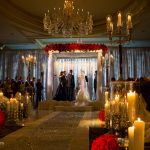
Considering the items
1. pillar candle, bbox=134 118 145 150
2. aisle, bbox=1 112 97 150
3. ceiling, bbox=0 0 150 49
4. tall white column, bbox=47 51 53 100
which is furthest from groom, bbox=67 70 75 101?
pillar candle, bbox=134 118 145 150

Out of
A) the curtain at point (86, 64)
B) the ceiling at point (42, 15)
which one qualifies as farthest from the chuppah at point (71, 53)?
the curtain at point (86, 64)

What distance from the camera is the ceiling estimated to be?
Result: 1288cm

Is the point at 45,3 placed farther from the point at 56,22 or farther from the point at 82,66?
the point at 82,66

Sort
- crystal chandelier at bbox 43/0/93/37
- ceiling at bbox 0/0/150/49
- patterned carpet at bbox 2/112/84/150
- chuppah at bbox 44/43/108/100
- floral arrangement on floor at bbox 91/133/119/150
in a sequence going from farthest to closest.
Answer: chuppah at bbox 44/43/108/100, ceiling at bbox 0/0/150/49, crystal chandelier at bbox 43/0/93/37, patterned carpet at bbox 2/112/84/150, floral arrangement on floor at bbox 91/133/119/150

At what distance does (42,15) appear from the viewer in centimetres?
1477

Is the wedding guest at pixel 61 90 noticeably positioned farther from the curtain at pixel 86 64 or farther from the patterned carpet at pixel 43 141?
the patterned carpet at pixel 43 141

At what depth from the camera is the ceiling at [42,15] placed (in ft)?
42.3

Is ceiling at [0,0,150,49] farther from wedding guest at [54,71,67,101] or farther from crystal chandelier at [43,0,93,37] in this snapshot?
wedding guest at [54,71,67,101]

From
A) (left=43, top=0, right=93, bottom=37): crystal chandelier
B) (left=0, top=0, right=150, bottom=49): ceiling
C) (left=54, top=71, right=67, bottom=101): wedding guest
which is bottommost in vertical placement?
(left=54, top=71, right=67, bottom=101): wedding guest

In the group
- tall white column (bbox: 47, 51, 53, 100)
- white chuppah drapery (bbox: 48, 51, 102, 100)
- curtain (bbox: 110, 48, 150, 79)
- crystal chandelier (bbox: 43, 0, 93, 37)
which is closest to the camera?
crystal chandelier (bbox: 43, 0, 93, 37)

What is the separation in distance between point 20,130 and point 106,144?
10.7 ft

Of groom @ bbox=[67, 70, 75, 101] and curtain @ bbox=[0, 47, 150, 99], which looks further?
curtain @ bbox=[0, 47, 150, 99]

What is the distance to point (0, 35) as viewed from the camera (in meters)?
18.0

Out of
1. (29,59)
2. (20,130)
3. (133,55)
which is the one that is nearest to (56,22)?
(29,59)
